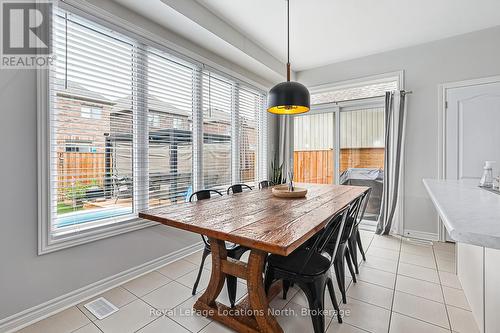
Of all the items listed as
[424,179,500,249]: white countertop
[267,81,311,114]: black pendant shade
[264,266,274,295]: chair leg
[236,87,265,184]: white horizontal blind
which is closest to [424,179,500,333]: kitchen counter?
[424,179,500,249]: white countertop

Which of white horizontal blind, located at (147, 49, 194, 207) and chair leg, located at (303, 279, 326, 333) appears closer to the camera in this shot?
chair leg, located at (303, 279, 326, 333)

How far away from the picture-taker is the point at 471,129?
10.6 ft

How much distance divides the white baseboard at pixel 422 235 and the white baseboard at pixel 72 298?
335cm

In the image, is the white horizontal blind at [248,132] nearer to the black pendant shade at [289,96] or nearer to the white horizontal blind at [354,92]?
the white horizontal blind at [354,92]

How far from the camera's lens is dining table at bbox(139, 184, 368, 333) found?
131 cm

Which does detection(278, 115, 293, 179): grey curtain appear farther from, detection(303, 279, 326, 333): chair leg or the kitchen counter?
detection(303, 279, 326, 333): chair leg

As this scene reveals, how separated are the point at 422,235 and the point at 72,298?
420 centimetres

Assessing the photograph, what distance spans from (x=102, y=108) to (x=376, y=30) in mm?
3387

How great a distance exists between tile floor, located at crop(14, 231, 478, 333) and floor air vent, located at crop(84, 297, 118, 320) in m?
0.04

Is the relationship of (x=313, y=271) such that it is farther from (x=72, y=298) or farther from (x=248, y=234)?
(x=72, y=298)

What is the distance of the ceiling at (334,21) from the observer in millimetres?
2643

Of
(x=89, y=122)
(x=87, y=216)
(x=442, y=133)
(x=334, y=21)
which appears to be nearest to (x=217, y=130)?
(x=89, y=122)

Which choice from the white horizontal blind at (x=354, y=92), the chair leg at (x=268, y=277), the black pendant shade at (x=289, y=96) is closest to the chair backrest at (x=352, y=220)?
the chair leg at (x=268, y=277)

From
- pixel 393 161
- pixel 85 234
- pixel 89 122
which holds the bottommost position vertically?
pixel 85 234
